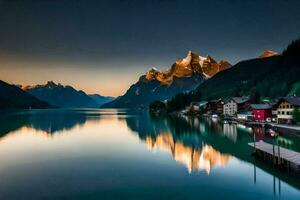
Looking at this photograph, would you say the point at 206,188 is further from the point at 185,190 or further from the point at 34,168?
the point at 34,168

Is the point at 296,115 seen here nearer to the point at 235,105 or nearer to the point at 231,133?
the point at 231,133

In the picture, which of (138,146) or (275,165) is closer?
(275,165)

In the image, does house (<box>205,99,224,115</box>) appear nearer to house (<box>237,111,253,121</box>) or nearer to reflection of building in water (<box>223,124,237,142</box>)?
house (<box>237,111,253,121</box>)

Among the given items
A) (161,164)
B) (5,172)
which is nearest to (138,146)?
(161,164)

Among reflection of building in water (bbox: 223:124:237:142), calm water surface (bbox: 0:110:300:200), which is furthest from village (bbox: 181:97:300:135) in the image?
calm water surface (bbox: 0:110:300:200)

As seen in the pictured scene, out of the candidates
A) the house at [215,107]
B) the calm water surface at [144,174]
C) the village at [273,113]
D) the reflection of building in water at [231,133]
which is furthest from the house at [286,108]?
the house at [215,107]

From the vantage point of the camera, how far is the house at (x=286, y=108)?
278ft

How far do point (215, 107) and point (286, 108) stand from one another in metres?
92.0

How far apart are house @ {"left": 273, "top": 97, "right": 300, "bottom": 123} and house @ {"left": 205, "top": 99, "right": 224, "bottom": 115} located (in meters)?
76.6

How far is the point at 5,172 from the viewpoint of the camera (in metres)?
37.9

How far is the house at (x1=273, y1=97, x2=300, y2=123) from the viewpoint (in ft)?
278

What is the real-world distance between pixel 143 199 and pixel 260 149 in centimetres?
2504

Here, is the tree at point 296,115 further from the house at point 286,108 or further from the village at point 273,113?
the house at point 286,108

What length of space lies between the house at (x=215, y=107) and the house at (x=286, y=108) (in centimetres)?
7657
